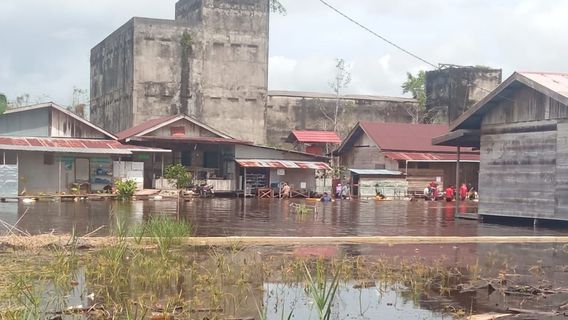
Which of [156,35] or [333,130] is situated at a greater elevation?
[156,35]

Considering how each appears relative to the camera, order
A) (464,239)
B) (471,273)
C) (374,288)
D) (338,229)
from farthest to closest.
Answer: (338,229)
(464,239)
(471,273)
(374,288)

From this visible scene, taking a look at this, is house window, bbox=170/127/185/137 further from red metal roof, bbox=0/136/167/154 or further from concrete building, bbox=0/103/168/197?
concrete building, bbox=0/103/168/197

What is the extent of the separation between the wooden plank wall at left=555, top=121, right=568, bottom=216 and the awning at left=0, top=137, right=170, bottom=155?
20285 mm

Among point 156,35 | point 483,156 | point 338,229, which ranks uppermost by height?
point 156,35

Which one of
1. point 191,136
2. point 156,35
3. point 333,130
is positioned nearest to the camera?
point 191,136

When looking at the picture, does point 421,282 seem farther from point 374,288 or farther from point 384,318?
point 384,318

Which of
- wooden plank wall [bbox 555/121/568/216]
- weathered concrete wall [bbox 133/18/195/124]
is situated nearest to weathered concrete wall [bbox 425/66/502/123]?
weathered concrete wall [bbox 133/18/195/124]

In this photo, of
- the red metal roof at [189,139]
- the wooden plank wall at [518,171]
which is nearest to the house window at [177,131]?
the red metal roof at [189,139]

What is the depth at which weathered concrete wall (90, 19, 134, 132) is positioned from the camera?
142 feet

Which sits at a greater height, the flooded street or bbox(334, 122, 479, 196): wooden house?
bbox(334, 122, 479, 196): wooden house

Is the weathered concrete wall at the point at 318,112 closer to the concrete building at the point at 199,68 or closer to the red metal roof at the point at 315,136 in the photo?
the concrete building at the point at 199,68

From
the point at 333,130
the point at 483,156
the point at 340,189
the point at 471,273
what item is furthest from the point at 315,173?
the point at 471,273

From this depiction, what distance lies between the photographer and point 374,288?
8234 mm

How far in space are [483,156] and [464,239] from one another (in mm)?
7136
